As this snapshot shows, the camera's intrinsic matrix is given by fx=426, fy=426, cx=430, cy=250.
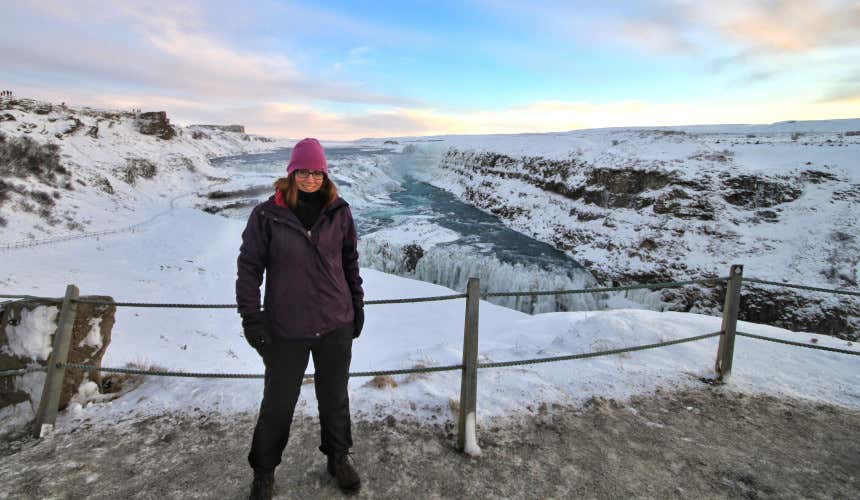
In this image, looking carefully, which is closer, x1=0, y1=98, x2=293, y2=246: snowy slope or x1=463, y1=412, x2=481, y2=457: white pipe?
x1=463, y1=412, x2=481, y2=457: white pipe

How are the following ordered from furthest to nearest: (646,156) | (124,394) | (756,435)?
(646,156) < (124,394) < (756,435)

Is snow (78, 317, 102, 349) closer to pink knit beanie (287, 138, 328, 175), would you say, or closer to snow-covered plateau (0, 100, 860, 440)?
snow-covered plateau (0, 100, 860, 440)

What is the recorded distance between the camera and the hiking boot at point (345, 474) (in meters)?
3.24

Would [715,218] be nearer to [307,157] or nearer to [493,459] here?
[493,459]

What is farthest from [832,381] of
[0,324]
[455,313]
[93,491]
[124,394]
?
[455,313]

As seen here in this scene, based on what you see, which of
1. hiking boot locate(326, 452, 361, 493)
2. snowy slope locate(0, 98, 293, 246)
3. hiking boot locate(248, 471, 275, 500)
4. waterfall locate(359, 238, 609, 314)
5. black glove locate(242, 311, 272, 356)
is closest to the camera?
black glove locate(242, 311, 272, 356)

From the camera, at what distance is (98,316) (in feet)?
15.9

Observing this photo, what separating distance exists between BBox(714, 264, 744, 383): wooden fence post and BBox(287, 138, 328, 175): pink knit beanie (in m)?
4.84

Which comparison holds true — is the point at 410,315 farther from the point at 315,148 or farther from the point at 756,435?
the point at 315,148

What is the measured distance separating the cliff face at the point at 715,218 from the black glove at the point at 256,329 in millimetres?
21102

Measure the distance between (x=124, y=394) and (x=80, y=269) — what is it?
17.1 m

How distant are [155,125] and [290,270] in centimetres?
6265

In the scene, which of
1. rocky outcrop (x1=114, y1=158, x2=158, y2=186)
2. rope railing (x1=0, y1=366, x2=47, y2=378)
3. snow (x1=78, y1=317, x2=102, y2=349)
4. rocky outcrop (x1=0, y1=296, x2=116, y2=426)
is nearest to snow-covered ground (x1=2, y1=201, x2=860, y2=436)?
rocky outcrop (x1=0, y1=296, x2=116, y2=426)

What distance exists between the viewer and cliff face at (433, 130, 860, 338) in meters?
19.2
